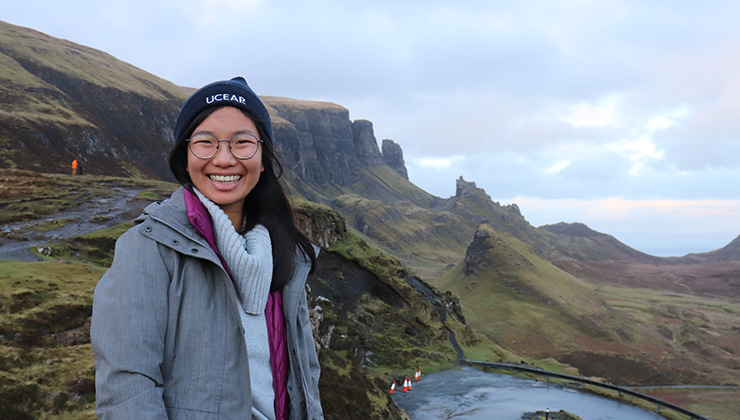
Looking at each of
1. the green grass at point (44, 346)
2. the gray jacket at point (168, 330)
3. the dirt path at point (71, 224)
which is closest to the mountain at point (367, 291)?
the green grass at point (44, 346)

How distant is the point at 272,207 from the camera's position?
4191 millimetres

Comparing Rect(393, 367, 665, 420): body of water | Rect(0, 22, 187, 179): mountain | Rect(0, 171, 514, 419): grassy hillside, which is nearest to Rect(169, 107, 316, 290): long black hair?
Rect(0, 171, 514, 419): grassy hillside

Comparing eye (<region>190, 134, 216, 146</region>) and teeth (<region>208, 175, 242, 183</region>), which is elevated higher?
eye (<region>190, 134, 216, 146</region>)

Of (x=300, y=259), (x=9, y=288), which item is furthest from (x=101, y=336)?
(x=9, y=288)

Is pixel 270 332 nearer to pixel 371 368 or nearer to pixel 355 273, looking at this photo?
pixel 371 368

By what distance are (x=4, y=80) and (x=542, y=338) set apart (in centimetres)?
13571

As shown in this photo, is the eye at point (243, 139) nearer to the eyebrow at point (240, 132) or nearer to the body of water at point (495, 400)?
the eyebrow at point (240, 132)

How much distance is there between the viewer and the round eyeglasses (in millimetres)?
3436

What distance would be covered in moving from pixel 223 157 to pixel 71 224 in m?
45.6

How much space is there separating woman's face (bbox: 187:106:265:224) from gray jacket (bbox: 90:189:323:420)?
284 millimetres

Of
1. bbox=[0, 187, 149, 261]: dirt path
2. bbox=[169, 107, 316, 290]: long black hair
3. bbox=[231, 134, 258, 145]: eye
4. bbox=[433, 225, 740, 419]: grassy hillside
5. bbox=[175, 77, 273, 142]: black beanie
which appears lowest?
bbox=[433, 225, 740, 419]: grassy hillside

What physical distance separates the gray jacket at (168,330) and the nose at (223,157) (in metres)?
0.39

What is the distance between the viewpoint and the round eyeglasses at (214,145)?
11.3 ft

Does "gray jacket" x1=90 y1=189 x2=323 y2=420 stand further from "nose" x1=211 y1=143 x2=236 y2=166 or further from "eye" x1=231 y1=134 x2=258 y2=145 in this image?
"eye" x1=231 y1=134 x2=258 y2=145
